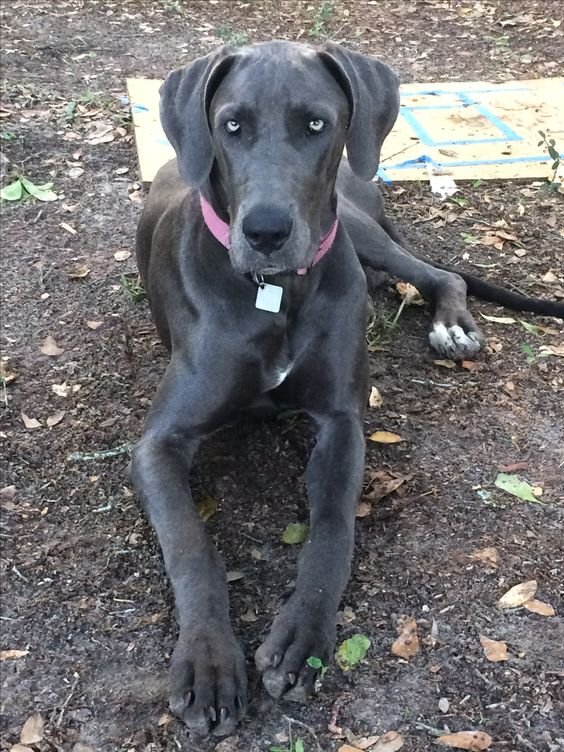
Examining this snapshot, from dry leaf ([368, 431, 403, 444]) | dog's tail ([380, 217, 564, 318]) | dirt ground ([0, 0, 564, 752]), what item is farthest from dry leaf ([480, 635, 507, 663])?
dog's tail ([380, 217, 564, 318])

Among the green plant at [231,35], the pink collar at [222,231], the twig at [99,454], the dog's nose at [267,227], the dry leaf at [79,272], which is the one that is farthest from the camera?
the green plant at [231,35]

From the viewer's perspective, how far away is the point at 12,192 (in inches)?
223

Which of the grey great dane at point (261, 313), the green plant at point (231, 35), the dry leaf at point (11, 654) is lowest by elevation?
the green plant at point (231, 35)

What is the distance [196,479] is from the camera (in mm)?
3604

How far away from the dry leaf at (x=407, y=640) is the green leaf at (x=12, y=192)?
3735 mm

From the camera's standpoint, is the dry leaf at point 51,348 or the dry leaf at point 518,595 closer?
the dry leaf at point 518,595

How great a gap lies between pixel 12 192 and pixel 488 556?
373cm

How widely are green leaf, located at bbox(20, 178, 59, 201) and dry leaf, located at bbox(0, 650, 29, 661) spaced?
3.36 metres

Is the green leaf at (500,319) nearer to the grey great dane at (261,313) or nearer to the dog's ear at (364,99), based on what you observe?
the grey great dane at (261,313)

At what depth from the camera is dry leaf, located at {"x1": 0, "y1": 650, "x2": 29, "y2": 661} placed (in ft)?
9.47

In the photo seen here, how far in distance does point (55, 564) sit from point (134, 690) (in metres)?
0.63

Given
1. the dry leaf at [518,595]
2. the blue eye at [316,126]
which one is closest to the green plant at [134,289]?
the blue eye at [316,126]

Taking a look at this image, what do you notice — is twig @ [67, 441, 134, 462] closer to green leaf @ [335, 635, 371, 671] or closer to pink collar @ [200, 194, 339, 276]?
pink collar @ [200, 194, 339, 276]

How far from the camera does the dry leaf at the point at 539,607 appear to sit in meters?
3.02
